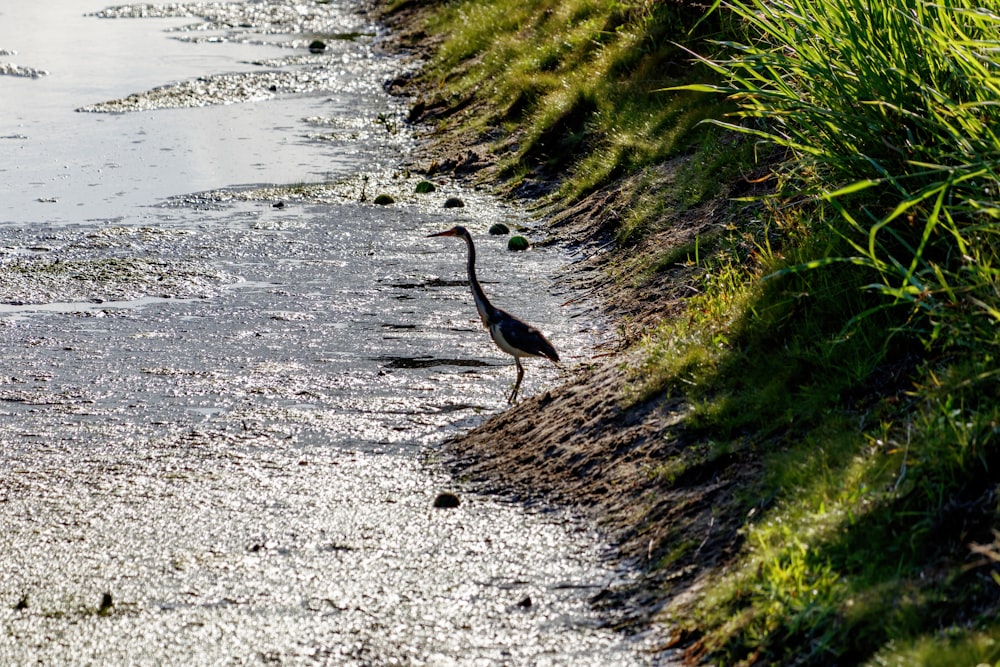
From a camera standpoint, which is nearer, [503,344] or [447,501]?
[447,501]

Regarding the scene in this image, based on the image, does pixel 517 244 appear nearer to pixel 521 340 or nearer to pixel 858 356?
pixel 521 340

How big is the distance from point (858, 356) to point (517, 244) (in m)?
6.19

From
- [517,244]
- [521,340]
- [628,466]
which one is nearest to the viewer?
[628,466]

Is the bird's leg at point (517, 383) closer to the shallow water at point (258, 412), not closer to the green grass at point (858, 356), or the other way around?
the shallow water at point (258, 412)

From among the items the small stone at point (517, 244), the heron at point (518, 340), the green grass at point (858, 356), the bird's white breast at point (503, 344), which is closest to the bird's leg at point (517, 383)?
the heron at point (518, 340)

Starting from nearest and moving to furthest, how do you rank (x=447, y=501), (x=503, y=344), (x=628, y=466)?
(x=628, y=466) < (x=447, y=501) < (x=503, y=344)

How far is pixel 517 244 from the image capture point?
477 inches

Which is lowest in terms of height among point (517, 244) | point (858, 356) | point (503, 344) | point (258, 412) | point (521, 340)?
point (517, 244)

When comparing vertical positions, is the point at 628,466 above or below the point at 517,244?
above

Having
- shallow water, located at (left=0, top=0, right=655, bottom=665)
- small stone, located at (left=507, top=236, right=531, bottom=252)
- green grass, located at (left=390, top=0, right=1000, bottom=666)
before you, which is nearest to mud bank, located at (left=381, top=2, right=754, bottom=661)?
green grass, located at (left=390, top=0, right=1000, bottom=666)

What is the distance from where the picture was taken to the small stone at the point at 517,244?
1212 cm

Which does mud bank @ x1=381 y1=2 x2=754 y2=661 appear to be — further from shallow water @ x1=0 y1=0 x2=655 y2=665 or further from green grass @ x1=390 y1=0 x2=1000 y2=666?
shallow water @ x1=0 y1=0 x2=655 y2=665

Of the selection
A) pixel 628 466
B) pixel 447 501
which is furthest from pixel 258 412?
pixel 628 466

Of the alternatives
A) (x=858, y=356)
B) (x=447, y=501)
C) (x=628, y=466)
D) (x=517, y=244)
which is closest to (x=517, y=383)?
(x=447, y=501)
